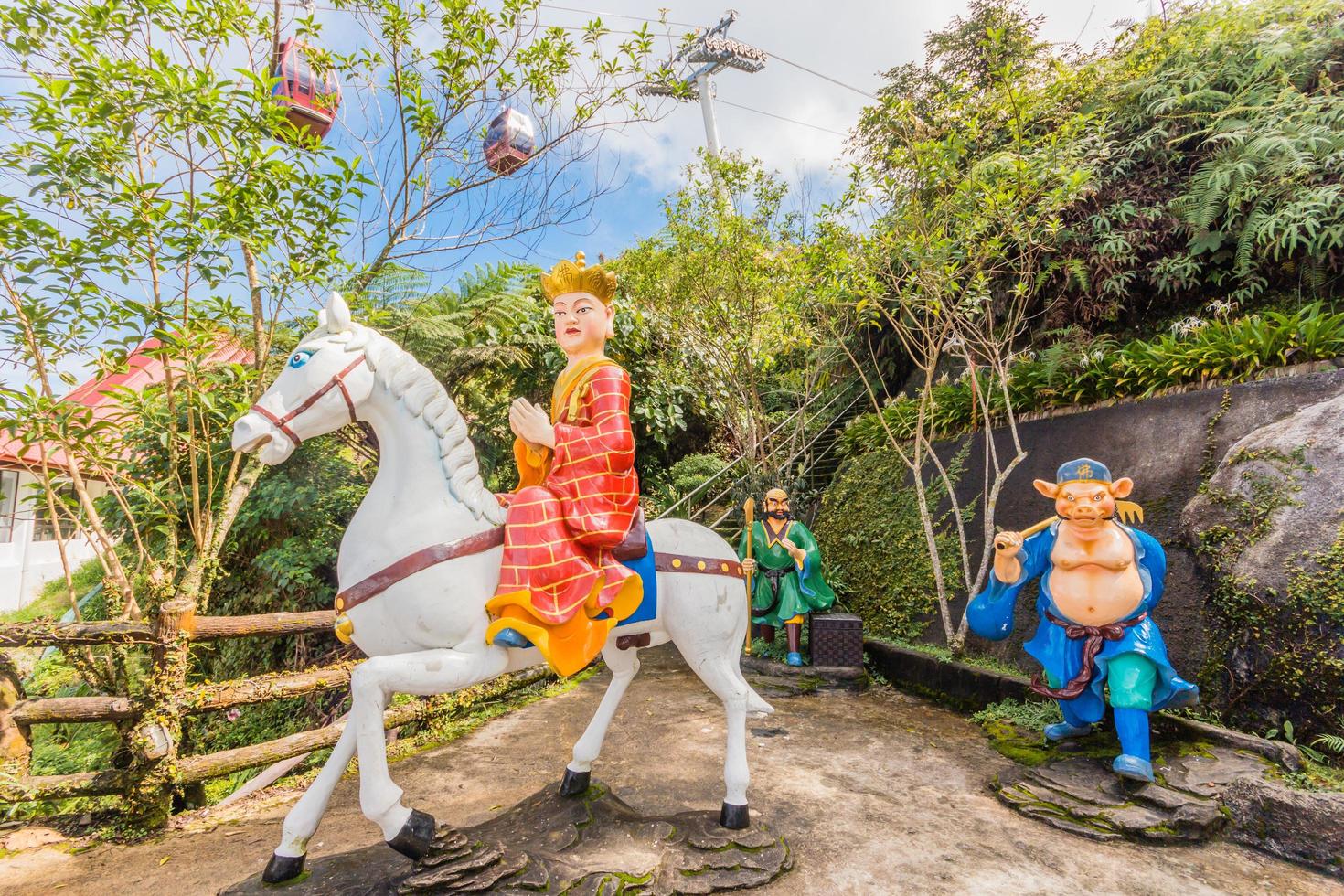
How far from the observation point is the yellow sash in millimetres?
2590

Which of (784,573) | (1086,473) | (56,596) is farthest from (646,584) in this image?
(56,596)

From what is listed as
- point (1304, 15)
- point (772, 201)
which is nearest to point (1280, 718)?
point (772, 201)

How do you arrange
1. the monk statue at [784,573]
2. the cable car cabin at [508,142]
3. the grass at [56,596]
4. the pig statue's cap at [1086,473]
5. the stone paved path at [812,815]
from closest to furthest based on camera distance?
the stone paved path at [812,815] < the pig statue's cap at [1086,473] < the cable car cabin at [508,142] < the monk statue at [784,573] < the grass at [56,596]

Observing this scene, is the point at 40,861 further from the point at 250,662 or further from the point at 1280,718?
the point at 1280,718

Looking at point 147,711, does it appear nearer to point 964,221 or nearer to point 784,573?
point 784,573

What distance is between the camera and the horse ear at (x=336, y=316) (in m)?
2.32

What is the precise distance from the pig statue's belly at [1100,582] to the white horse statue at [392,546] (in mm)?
2660

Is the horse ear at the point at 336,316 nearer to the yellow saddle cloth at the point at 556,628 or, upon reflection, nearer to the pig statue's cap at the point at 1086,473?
the yellow saddle cloth at the point at 556,628

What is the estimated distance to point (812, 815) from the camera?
2971mm

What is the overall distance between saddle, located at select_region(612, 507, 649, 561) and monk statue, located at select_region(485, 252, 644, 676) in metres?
0.03

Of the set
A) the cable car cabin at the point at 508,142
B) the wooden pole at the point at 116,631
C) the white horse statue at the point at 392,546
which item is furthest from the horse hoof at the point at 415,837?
the cable car cabin at the point at 508,142

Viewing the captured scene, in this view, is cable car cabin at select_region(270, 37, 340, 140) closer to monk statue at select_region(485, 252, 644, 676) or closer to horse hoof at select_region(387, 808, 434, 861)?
monk statue at select_region(485, 252, 644, 676)

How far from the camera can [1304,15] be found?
20.2 ft

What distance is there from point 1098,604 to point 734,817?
2034mm
